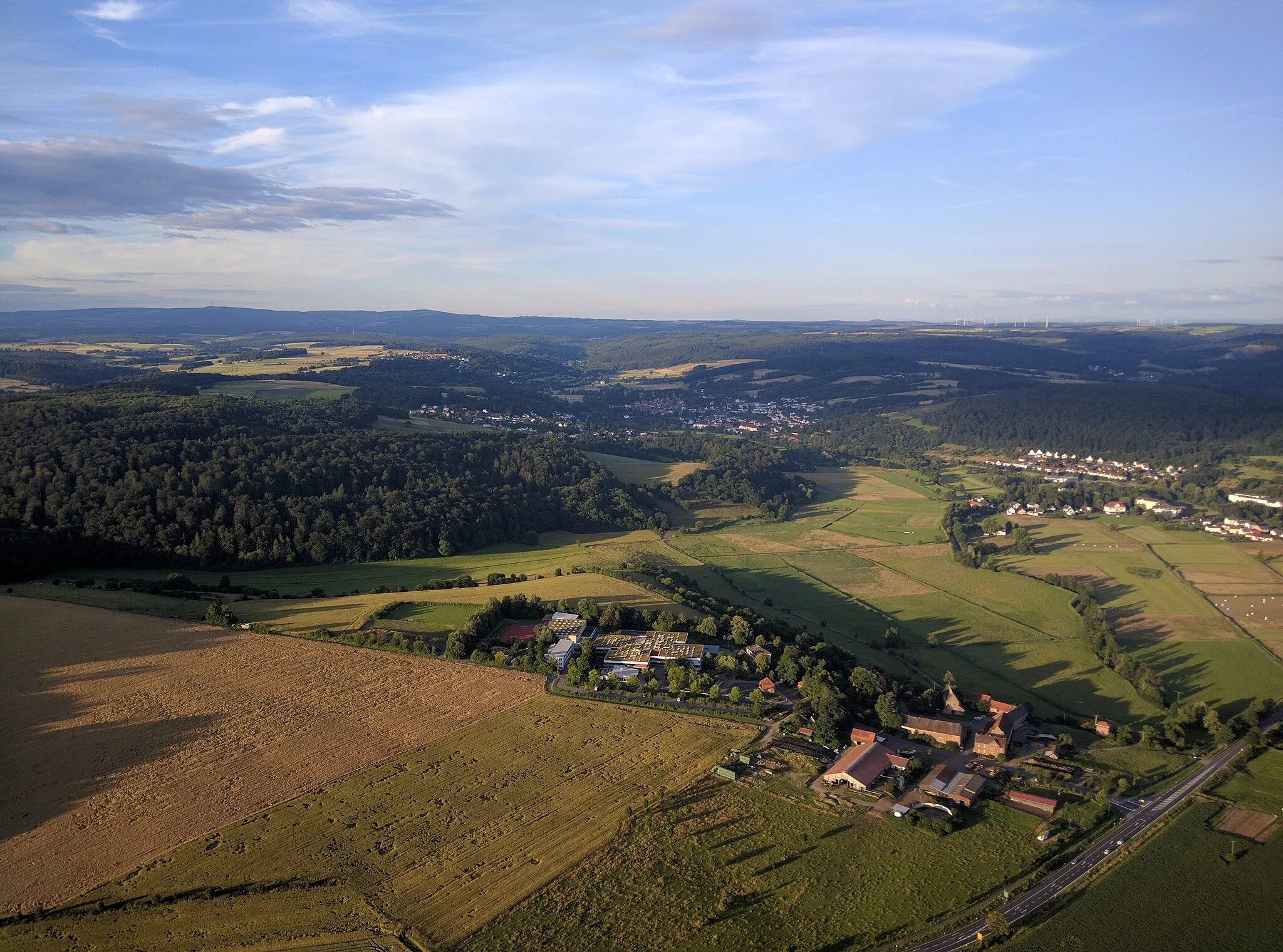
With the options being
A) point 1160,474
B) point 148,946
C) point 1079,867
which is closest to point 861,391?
point 1160,474

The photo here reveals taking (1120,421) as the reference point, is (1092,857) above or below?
below

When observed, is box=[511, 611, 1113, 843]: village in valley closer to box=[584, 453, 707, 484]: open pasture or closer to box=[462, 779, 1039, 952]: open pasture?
box=[462, 779, 1039, 952]: open pasture

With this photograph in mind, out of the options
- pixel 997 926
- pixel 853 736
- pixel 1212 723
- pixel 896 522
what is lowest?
pixel 896 522

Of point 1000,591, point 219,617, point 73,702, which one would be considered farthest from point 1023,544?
point 73,702

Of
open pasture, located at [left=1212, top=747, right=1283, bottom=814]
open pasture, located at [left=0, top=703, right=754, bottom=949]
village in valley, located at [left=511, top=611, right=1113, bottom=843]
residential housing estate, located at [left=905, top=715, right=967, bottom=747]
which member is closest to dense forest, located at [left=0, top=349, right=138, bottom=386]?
village in valley, located at [left=511, top=611, right=1113, bottom=843]

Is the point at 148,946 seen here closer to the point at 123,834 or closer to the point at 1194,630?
the point at 123,834

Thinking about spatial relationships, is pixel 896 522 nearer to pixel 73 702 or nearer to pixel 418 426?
pixel 418 426
